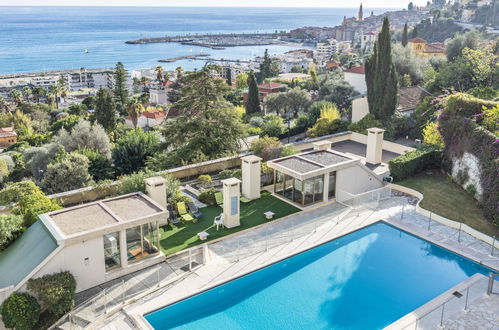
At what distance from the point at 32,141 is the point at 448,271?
53.5 m

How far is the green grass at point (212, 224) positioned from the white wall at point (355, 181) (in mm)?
2460

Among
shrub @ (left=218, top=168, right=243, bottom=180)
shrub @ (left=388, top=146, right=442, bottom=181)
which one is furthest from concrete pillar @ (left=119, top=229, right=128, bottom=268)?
shrub @ (left=388, top=146, right=442, bottom=181)

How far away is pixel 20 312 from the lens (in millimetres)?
11258

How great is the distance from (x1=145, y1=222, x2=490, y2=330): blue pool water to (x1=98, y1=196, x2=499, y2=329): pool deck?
0.30m

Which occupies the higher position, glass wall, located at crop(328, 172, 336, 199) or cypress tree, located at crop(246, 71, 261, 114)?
glass wall, located at crop(328, 172, 336, 199)

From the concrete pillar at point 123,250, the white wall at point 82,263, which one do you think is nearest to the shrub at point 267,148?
the concrete pillar at point 123,250

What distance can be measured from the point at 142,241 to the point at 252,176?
6504mm

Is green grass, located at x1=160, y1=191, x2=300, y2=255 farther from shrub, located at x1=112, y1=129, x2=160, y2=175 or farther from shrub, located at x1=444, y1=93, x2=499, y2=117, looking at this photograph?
shrub, located at x1=444, y1=93, x2=499, y2=117

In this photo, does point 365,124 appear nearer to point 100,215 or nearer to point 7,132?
point 100,215

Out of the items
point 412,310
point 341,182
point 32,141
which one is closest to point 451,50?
point 341,182

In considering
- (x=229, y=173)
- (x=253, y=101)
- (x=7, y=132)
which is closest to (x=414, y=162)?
(x=229, y=173)

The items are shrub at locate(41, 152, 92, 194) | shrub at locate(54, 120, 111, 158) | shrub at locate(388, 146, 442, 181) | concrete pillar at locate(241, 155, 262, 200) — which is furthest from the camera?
shrub at locate(54, 120, 111, 158)

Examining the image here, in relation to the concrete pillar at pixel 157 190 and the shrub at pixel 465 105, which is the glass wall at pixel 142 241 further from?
the shrub at pixel 465 105

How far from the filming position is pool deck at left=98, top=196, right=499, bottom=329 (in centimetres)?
1206
